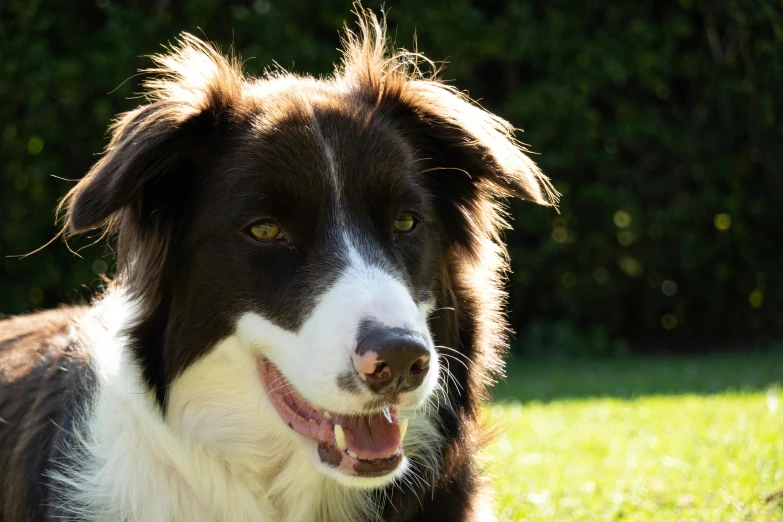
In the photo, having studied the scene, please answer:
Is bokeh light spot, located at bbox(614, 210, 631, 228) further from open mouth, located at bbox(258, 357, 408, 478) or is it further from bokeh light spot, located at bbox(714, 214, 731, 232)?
open mouth, located at bbox(258, 357, 408, 478)

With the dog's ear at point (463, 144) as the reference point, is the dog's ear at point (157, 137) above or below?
above

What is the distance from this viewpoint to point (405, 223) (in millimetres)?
3492

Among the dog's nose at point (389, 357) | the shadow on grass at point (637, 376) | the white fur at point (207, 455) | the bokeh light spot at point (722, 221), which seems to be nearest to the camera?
the dog's nose at point (389, 357)

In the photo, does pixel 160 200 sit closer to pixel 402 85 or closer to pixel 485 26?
pixel 402 85

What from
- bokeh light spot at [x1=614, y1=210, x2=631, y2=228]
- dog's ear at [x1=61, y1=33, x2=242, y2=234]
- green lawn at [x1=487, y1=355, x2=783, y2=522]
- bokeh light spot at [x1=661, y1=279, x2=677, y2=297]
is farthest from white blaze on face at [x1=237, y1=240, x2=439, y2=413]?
bokeh light spot at [x1=661, y1=279, x2=677, y2=297]

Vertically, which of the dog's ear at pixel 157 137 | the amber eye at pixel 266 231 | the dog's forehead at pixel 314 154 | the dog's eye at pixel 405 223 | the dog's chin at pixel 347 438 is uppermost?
the dog's ear at pixel 157 137

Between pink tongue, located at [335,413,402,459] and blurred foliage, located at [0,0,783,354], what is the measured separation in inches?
246

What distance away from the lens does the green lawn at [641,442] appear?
201 inches

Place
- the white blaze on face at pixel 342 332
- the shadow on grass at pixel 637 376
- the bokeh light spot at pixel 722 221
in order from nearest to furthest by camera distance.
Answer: the white blaze on face at pixel 342 332
the shadow on grass at pixel 637 376
the bokeh light spot at pixel 722 221

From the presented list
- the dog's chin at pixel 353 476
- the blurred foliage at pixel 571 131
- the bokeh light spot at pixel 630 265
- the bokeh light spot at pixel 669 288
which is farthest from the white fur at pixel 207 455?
the bokeh light spot at pixel 669 288

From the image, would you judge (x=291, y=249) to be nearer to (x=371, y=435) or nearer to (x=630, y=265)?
(x=371, y=435)

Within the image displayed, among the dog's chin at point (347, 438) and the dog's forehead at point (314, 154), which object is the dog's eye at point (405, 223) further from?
the dog's chin at point (347, 438)

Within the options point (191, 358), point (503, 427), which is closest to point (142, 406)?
point (191, 358)

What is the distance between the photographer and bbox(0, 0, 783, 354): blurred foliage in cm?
927
